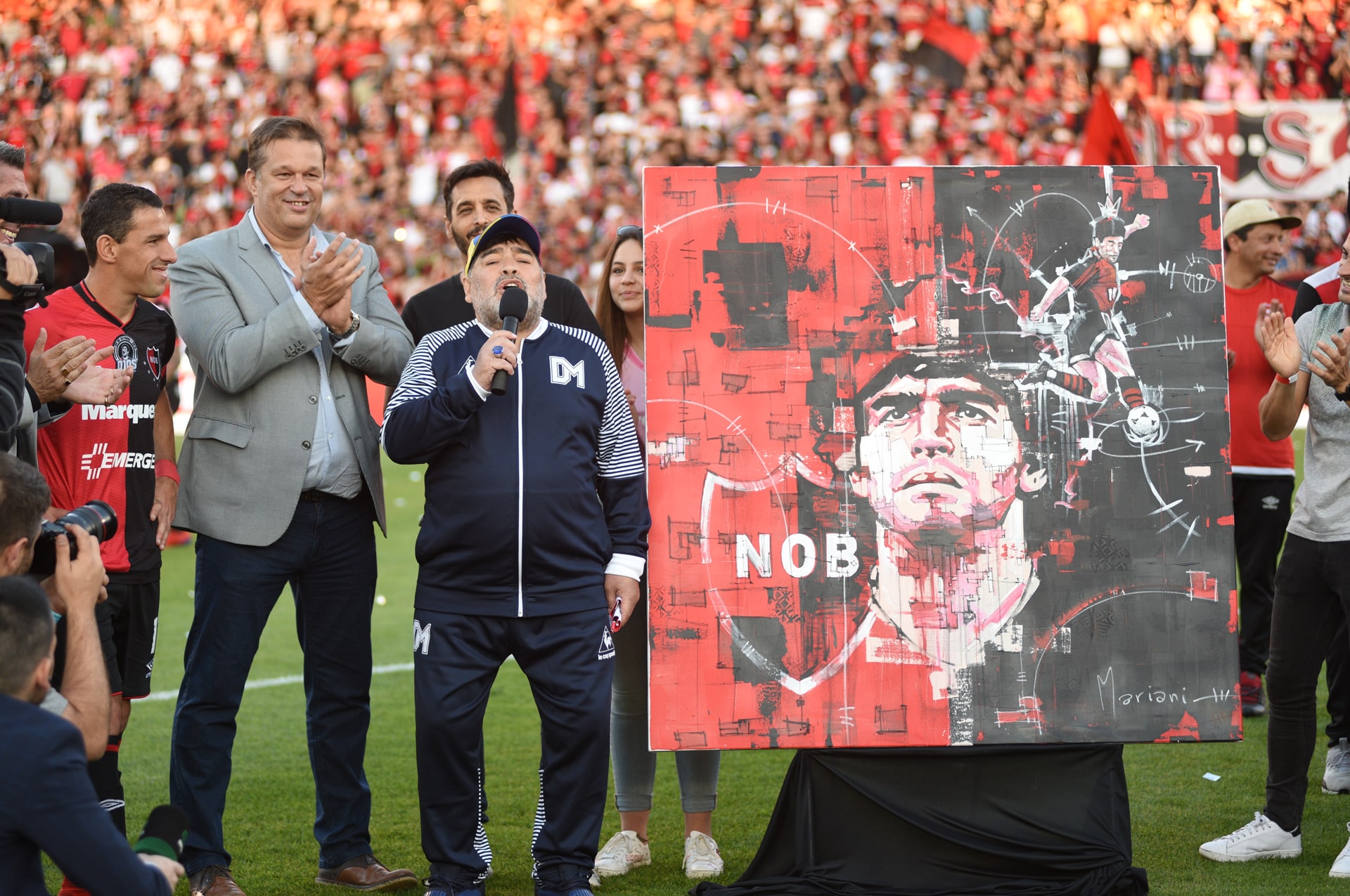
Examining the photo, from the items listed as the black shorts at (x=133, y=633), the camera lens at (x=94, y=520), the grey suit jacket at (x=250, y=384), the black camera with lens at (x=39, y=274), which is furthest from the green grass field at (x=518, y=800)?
the black camera with lens at (x=39, y=274)

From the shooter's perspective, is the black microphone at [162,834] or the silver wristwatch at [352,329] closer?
the black microphone at [162,834]

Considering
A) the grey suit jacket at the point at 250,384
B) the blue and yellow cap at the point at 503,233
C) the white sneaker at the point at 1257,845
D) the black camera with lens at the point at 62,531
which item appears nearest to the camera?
the black camera with lens at the point at 62,531

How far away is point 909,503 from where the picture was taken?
368 centimetres

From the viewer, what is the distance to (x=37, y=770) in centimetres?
218

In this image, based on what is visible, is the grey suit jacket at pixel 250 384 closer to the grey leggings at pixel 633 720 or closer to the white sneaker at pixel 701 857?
the grey leggings at pixel 633 720

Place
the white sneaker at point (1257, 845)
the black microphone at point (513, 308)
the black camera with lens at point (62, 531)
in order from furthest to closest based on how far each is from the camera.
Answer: the white sneaker at point (1257, 845), the black microphone at point (513, 308), the black camera with lens at point (62, 531)

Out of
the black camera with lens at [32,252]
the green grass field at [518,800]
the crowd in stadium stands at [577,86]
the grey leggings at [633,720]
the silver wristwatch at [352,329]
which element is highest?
the crowd in stadium stands at [577,86]

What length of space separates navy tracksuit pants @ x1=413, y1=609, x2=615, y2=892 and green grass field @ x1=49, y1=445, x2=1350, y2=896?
444 mm

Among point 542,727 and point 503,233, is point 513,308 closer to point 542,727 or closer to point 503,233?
point 503,233

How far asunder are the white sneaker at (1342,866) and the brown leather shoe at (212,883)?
10.3ft

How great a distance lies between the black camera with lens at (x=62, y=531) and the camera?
268cm

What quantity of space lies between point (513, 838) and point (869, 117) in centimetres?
1514

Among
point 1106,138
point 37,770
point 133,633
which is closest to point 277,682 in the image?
point 133,633

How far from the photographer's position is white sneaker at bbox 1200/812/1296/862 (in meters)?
3.98
